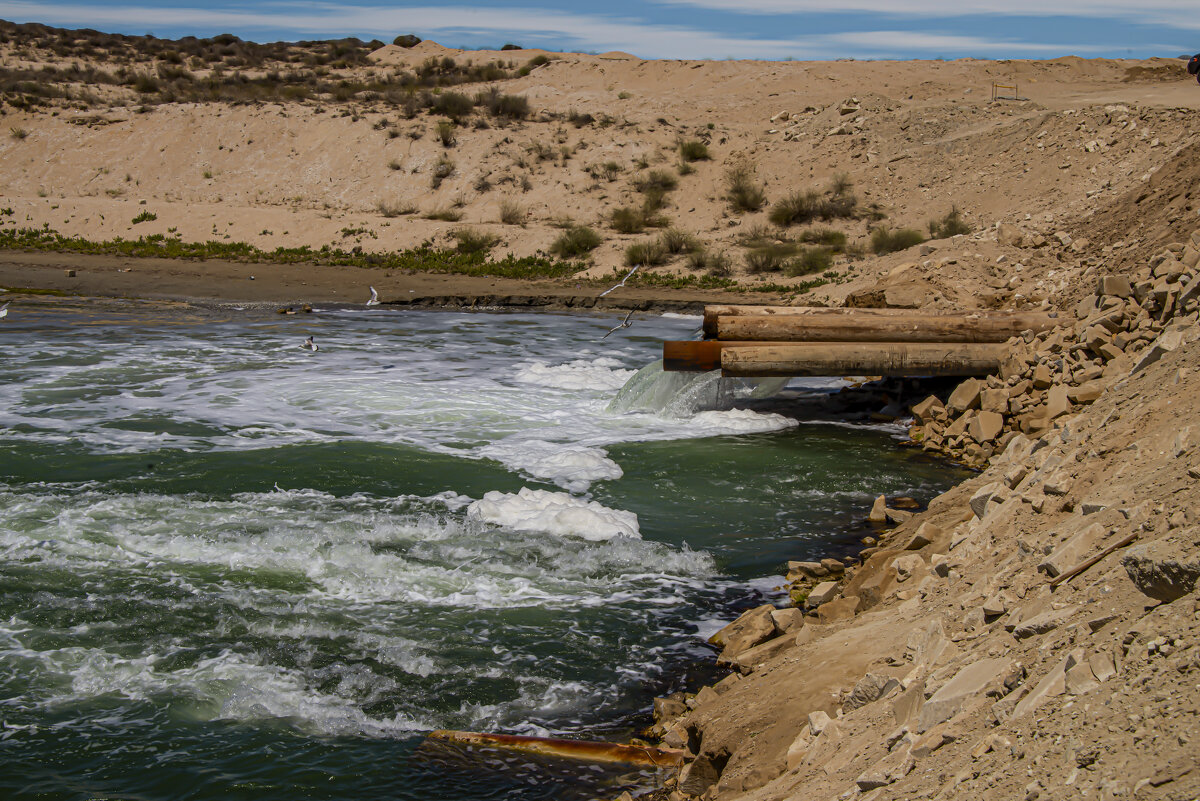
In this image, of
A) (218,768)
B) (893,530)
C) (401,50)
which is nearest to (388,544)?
(218,768)

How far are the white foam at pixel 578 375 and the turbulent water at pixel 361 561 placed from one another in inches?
4.8

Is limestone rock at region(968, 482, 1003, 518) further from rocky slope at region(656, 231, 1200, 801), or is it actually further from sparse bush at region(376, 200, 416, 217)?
sparse bush at region(376, 200, 416, 217)

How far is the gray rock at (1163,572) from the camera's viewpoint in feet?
9.23

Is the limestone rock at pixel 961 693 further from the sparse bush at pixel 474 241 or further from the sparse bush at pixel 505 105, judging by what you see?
the sparse bush at pixel 505 105

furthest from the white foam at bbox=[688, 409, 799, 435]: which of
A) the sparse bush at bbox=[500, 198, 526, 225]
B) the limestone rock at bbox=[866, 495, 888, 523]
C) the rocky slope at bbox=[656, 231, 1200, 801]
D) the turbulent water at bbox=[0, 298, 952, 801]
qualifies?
the sparse bush at bbox=[500, 198, 526, 225]

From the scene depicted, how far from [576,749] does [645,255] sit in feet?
62.0

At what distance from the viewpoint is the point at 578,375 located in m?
13.5

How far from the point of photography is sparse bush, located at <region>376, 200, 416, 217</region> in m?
28.3

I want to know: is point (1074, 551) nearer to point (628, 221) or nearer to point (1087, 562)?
point (1087, 562)

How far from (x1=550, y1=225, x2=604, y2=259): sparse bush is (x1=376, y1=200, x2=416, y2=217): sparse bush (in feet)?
20.5

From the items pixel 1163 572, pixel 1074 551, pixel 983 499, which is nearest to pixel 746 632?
pixel 983 499

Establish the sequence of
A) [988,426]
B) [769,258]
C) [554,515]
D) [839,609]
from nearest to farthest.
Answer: [839,609] → [554,515] → [988,426] → [769,258]

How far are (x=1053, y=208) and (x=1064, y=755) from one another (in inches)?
480

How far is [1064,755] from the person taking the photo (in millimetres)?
2479
